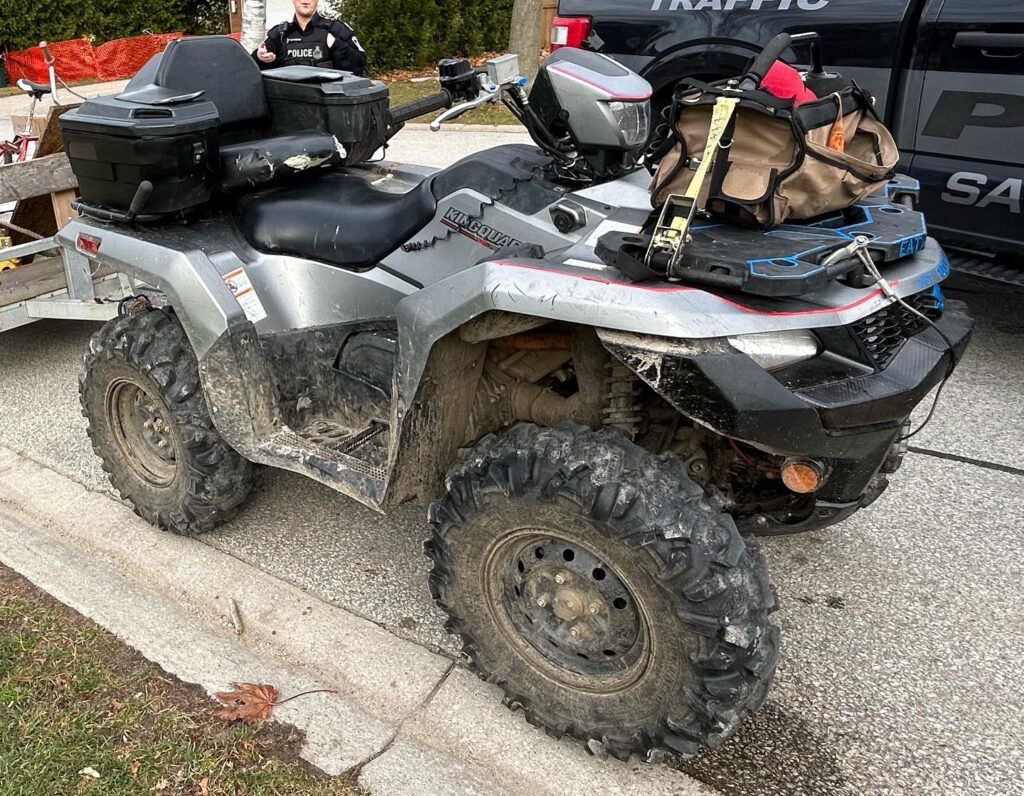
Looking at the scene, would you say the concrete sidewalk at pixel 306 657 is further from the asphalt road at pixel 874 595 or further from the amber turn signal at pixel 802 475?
the amber turn signal at pixel 802 475

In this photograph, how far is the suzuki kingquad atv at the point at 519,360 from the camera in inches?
80.1

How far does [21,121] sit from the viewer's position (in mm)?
6730

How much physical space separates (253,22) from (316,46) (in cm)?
347

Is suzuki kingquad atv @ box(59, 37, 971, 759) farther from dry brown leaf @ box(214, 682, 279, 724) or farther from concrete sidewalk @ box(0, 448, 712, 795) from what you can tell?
dry brown leaf @ box(214, 682, 279, 724)

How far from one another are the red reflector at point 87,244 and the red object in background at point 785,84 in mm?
2259

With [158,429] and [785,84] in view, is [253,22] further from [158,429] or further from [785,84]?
[785,84]

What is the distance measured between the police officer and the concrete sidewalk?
3.93 metres

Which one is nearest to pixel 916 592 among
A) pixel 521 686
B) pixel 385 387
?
pixel 521 686

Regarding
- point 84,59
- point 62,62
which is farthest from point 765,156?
point 84,59

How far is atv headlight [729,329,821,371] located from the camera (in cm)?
201

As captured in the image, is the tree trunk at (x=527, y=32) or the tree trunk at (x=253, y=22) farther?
the tree trunk at (x=527, y=32)

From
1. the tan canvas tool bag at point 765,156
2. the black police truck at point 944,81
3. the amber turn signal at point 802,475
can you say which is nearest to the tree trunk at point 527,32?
the black police truck at point 944,81

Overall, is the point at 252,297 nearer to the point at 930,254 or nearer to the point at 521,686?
the point at 521,686

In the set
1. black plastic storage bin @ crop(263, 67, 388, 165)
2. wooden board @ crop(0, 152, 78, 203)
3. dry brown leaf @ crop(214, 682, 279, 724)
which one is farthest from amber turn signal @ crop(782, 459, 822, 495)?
wooden board @ crop(0, 152, 78, 203)
